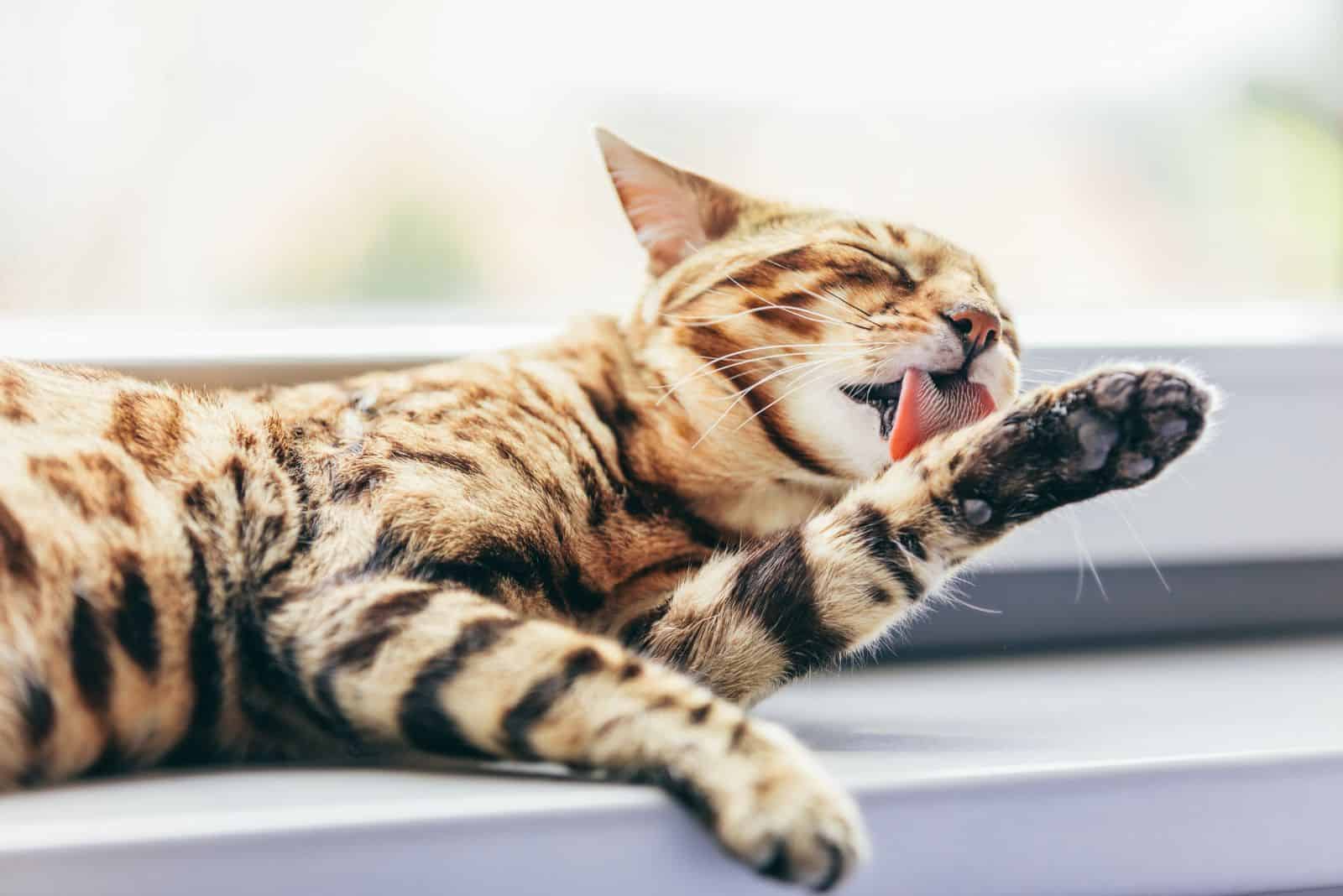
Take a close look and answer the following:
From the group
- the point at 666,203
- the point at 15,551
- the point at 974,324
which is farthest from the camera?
the point at 666,203

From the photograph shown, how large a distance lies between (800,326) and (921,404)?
0.12 metres

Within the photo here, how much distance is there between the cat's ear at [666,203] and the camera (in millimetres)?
991

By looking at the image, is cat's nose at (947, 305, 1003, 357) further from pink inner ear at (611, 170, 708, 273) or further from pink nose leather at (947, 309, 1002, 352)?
pink inner ear at (611, 170, 708, 273)

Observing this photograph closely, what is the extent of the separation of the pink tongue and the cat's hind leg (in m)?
0.29

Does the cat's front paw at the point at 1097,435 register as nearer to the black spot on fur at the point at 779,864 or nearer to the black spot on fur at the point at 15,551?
the black spot on fur at the point at 779,864

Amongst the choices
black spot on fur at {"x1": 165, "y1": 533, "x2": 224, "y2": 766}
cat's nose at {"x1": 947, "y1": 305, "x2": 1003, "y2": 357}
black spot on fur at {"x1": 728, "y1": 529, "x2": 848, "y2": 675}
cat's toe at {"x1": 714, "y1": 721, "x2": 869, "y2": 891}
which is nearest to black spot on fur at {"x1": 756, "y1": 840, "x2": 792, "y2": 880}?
cat's toe at {"x1": 714, "y1": 721, "x2": 869, "y2": 891}

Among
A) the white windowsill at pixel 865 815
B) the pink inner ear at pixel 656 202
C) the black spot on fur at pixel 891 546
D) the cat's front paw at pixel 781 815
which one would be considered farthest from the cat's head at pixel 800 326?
the cat's front paw at pixel 781 815

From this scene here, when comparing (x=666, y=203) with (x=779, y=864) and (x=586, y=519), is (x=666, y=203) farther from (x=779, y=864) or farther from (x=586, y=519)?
(x=779, y=864)

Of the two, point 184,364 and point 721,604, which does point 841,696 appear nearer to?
point 721,604

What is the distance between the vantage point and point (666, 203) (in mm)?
1020

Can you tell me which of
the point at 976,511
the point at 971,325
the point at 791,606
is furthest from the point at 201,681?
the point at 971,325

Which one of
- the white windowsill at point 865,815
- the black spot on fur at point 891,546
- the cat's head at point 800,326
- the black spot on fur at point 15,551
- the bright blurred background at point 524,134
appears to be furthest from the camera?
the bright blurred background at point 524,134

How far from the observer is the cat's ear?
99cm

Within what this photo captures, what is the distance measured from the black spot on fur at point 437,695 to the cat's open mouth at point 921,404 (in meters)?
0.35
